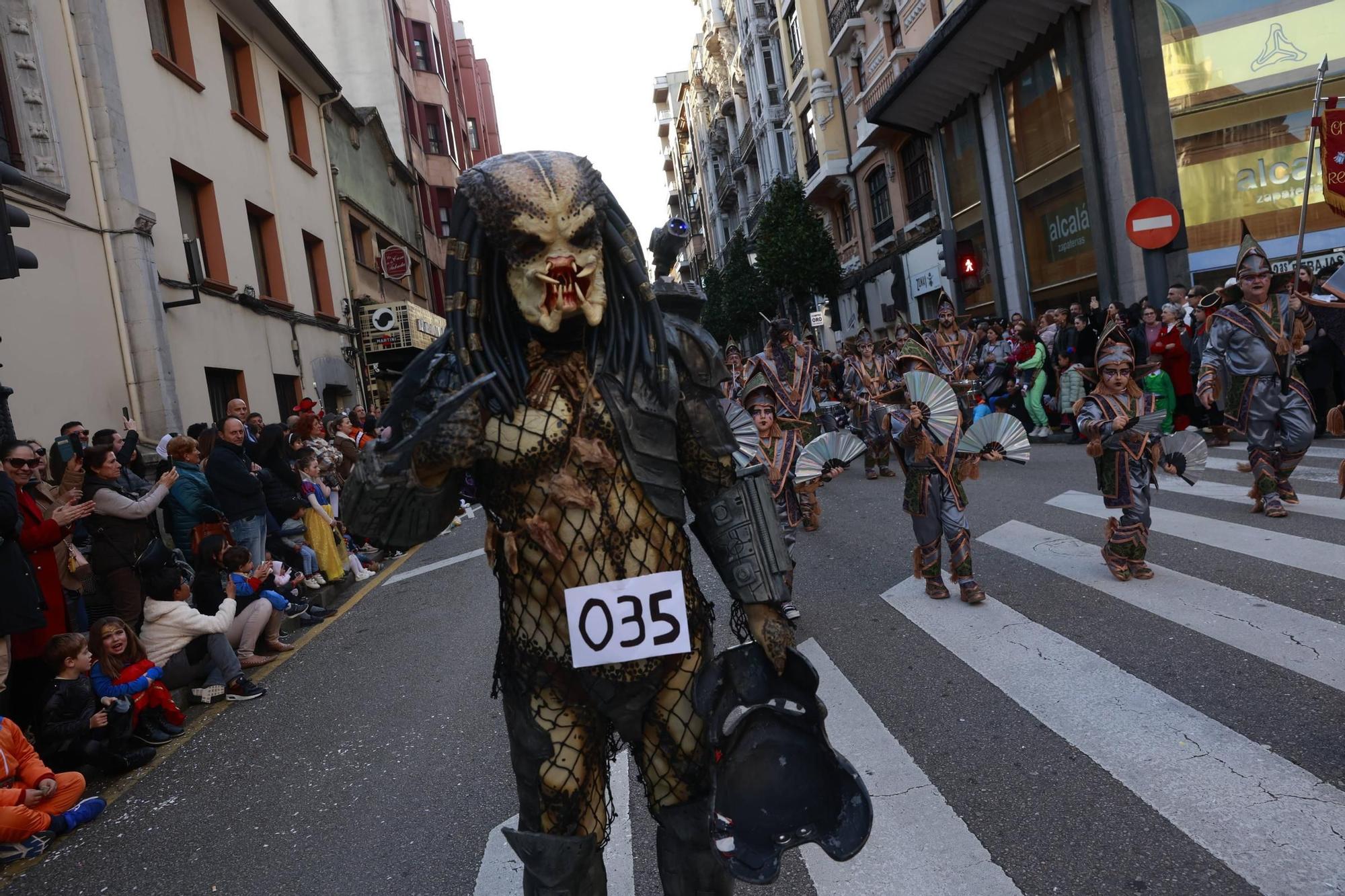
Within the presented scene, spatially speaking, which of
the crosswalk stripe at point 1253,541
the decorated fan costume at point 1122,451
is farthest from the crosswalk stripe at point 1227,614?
the crosswalk stripe at point 1253,541

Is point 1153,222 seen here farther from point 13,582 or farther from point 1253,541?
point 13,582

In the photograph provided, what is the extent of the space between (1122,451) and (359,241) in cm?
2163

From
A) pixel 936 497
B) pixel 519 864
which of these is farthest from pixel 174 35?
pixel 519 864

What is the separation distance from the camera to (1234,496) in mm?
8109

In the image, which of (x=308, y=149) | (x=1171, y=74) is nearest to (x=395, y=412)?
(x=1171, y=74)

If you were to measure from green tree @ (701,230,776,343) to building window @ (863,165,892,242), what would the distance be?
775 centimetres

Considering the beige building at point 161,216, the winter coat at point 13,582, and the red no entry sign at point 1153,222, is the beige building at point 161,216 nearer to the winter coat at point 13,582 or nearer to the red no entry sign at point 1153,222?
the winter coat at point 13,582

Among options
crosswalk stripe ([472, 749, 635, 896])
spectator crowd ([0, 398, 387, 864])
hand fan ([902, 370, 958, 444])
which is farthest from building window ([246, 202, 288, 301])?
crosswalk stripe ([472, 749, 635, 896])

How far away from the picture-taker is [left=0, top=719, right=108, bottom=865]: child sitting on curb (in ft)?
13.2

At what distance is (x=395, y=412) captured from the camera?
6.74 ft

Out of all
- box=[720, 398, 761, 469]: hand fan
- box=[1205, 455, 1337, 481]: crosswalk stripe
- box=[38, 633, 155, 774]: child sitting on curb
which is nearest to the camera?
box=[720, 398, 761, 469]: hand fan

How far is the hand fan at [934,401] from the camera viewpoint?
6.24 m

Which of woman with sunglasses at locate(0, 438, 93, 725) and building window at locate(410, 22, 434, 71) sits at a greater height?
building window at locate(410, 22, 434, 71)

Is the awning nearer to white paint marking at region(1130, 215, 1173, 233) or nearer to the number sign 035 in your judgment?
white paint marking at region(1130, 215, 1173, 233)
